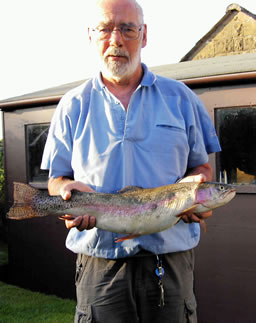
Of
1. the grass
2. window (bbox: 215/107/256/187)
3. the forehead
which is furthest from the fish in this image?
the grass

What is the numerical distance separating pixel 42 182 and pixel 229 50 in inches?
429

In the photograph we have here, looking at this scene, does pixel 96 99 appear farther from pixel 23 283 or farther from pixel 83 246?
pixel 23 283

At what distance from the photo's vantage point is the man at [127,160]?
2.81 metres

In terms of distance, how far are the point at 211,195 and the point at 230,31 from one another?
1551cm

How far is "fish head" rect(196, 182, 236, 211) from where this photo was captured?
2762 millimetres

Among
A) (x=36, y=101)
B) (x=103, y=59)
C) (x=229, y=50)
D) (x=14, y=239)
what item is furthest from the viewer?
(x=229, y=50)

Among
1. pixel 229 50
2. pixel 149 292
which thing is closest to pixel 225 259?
pixel 149 292

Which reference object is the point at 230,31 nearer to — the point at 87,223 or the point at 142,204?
the point at 142,204

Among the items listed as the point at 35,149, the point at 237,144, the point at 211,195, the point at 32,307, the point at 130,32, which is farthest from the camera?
the point at 35,149

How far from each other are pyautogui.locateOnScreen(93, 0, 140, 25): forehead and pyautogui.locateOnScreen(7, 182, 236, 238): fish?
44.6 inches

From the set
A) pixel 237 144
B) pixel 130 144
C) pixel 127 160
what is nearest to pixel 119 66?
pixel 130 144

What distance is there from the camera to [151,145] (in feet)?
9.39

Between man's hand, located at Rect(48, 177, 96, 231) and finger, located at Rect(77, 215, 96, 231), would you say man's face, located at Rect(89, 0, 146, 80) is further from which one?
finger, located at Rect(77, 215, 96, 231)

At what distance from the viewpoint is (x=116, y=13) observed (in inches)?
116
